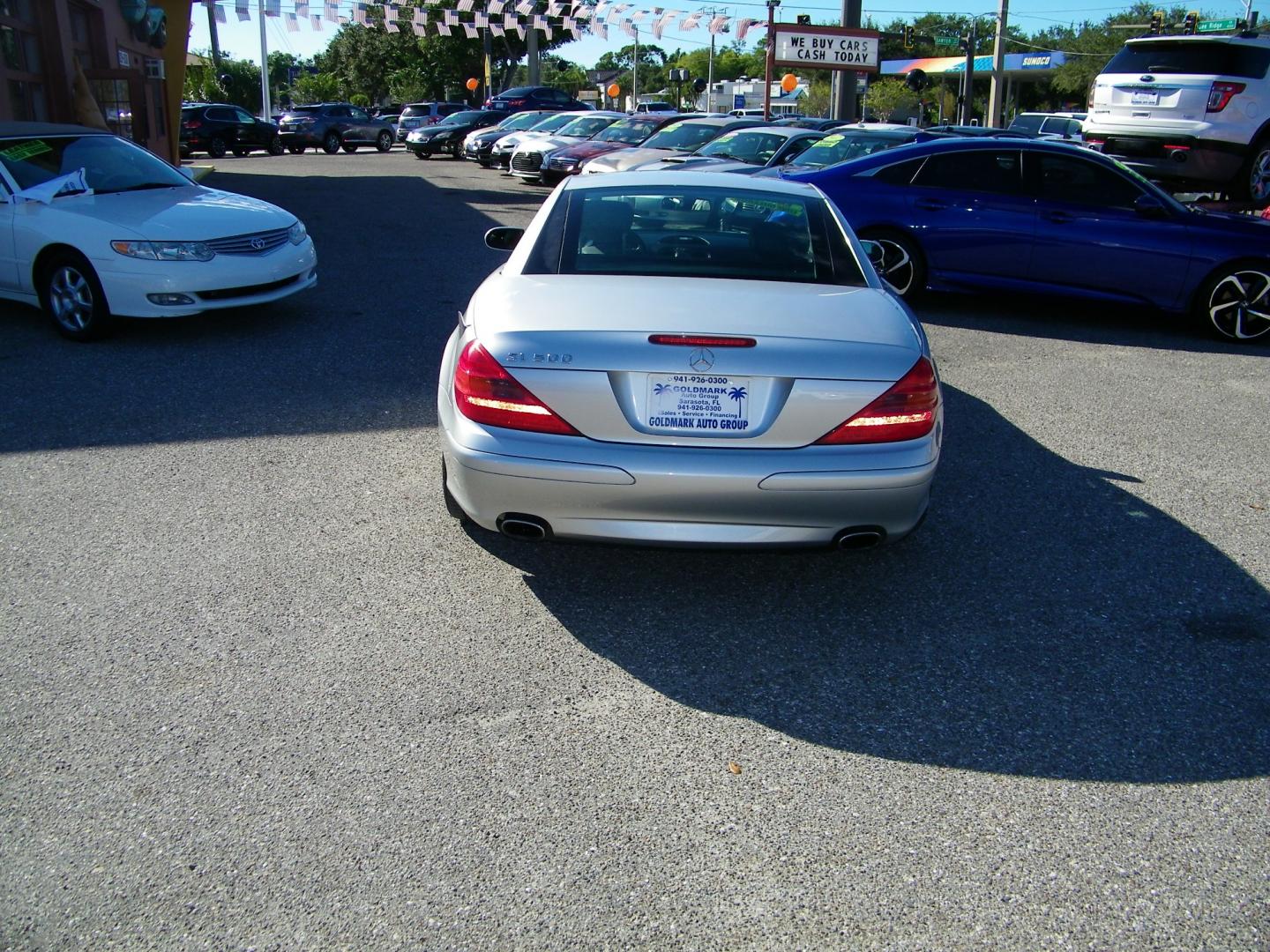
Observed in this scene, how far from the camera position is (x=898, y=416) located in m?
3.71

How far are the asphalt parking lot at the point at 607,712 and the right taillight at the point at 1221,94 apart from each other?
28.8 feet

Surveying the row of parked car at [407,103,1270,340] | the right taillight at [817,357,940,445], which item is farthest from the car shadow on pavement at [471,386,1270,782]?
the row of parked car at [407,103,1270,340]

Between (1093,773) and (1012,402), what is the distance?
419cm

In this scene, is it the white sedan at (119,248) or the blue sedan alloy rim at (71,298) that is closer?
the white sedan at (119,248)

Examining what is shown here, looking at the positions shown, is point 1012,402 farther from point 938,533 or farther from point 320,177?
point 320,177

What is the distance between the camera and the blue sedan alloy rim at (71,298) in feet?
25.9

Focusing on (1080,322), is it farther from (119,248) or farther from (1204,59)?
(119,248)

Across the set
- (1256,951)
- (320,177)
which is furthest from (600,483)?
(320,177)

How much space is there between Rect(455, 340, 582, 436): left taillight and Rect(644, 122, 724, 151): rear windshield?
14.9 m

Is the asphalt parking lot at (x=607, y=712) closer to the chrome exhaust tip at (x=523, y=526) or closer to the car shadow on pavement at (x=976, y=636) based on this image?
the car shadow on pavement at (x=976, y=636)

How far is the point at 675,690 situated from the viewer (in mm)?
3590

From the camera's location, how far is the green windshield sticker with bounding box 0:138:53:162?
8.37m

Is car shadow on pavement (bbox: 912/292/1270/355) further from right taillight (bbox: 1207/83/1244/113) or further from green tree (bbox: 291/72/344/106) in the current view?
green tree (bbox: 291/72/344/106)

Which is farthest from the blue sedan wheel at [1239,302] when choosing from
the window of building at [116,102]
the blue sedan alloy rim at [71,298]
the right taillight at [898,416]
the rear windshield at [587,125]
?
the window of building at [116,102]
